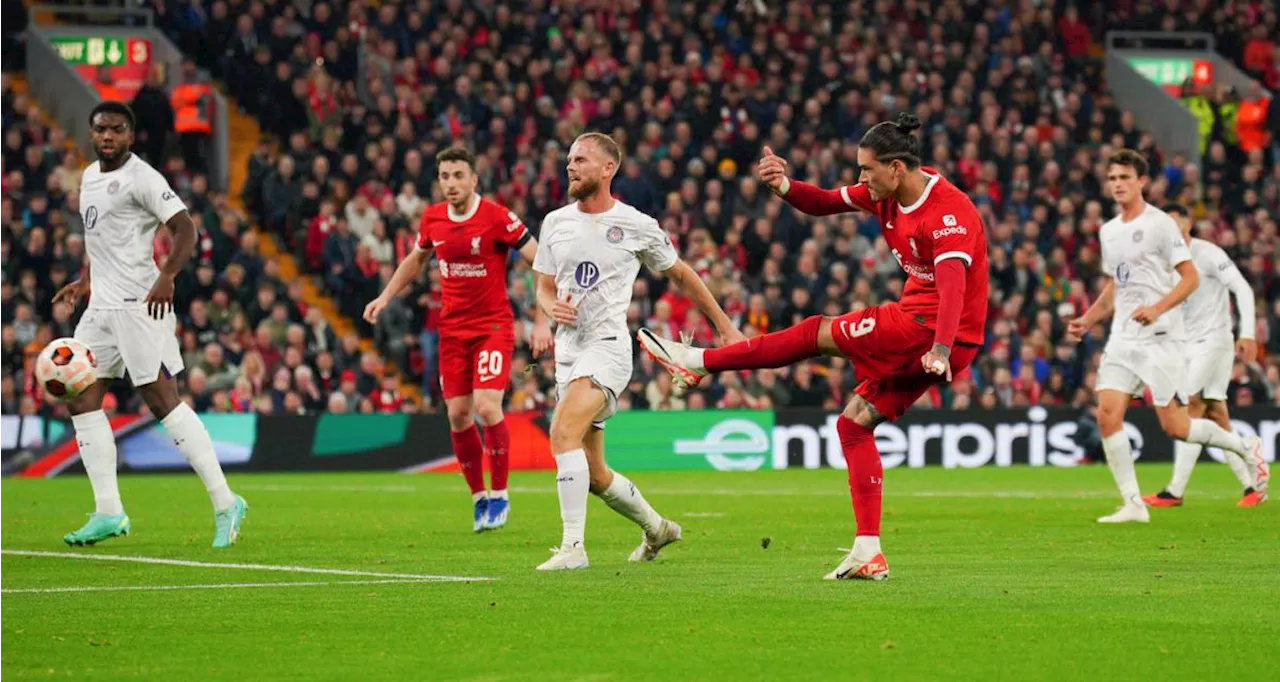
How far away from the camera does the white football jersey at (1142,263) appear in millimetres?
15273

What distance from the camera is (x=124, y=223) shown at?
12469mm

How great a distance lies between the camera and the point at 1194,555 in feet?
38.7

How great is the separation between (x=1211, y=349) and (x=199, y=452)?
958 cm

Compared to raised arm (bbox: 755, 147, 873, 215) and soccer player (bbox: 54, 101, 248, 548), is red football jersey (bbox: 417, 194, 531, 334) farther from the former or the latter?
raised arm (bbox: 755, 147, 873, 215)

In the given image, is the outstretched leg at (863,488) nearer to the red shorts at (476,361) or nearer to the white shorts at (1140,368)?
the red shorts at (476,361)

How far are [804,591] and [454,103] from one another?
828 inches

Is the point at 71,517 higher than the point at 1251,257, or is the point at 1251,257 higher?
the point at 1251,257

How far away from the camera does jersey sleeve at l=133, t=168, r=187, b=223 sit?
1238 centimetres

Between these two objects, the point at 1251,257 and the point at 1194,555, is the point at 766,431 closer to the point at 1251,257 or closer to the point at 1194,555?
the point at 1251,257

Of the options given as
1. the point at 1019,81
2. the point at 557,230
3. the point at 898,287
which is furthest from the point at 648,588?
the point at 1019,81

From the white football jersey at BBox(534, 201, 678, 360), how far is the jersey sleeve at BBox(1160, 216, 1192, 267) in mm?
5511

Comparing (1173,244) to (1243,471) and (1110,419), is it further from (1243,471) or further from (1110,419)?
(1243,471)

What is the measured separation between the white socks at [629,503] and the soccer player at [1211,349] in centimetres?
699

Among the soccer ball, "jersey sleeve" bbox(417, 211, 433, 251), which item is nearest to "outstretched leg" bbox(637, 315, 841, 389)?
the soccer ball
